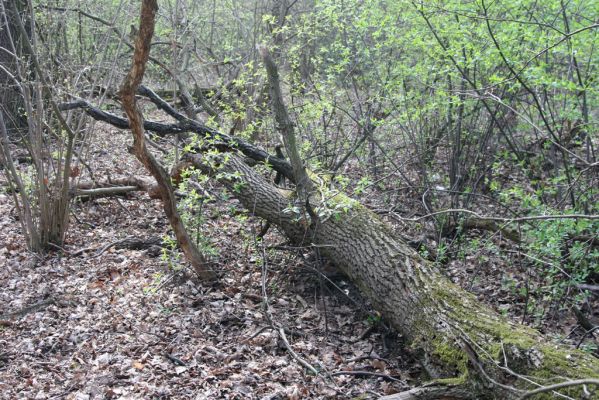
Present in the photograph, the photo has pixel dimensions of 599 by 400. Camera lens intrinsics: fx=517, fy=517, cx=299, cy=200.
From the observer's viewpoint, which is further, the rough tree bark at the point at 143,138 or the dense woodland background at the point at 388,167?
the dense woodland background at the point at 388,167

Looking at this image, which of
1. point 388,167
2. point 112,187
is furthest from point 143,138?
point 388,167

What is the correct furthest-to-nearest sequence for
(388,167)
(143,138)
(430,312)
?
(388,167) → (143,138) → (430,312)

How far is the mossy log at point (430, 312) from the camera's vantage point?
10.6 ft

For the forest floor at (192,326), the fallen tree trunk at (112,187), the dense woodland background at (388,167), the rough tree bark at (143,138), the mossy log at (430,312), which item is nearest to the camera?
the mossy log at (430,312)

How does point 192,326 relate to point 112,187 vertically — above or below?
below

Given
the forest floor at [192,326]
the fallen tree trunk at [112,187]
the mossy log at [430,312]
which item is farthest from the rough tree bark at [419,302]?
the fallen tree trunk at [112,187]

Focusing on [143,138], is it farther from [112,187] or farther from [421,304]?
[112,187]

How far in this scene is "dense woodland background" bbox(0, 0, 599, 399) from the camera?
14.9ft

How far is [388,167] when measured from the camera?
768 centimetres

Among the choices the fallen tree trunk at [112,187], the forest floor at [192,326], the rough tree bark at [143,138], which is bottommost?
the forest floor at [192,326]

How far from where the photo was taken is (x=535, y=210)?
4988 mm

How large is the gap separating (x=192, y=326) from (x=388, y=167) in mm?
4042

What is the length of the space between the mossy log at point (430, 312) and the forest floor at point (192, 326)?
33 centimetres

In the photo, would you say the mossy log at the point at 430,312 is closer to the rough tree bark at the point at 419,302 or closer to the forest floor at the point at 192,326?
the rough tree bark at the point at 419,302
